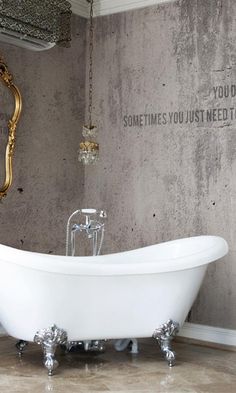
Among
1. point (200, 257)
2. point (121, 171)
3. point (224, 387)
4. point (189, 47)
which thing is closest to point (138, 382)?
point (224, 387)

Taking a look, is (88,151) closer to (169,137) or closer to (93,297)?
(169,137)

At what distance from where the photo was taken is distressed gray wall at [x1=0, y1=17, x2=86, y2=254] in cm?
448

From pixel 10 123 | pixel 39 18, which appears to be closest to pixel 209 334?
pixel 10 123

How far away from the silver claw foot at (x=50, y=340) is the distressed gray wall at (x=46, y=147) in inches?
45.1

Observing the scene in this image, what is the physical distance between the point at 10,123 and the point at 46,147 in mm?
413

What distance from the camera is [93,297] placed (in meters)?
3.42

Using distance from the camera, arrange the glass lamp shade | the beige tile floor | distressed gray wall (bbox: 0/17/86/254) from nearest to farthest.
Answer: the beige tile floor < distressed gray wall (bbox: 0/17/86/254) < the glass lamp shade

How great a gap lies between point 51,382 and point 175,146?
1.92m

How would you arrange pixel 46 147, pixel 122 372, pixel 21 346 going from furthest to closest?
1. pixel 46 147
2. pixel 21 346
3. pixel 122 372

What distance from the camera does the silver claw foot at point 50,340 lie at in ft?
11.0

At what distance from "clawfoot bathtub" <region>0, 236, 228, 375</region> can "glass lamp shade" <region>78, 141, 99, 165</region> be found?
4.18 ft

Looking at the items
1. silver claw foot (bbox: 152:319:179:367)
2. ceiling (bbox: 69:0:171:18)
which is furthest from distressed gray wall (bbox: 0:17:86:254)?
silver claw foot (bbox: 152:319:179:367)

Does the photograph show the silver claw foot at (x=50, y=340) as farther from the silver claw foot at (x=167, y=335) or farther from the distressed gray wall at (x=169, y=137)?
the distressed gray wall at (x=169, y=137)

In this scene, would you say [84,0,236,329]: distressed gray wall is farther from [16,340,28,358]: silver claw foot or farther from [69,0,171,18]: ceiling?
[16,340,28,358]: silver claw foot
